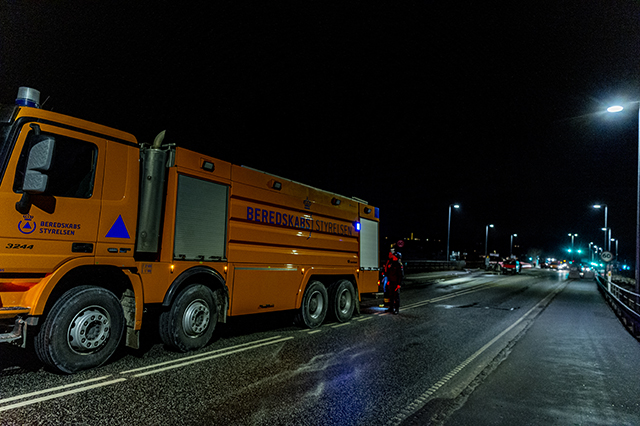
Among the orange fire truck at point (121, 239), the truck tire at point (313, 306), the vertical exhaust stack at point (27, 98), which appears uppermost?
the vertical exhaust stack at point (27, 98)

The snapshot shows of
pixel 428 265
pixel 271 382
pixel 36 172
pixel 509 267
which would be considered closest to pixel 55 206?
pixel 36 172

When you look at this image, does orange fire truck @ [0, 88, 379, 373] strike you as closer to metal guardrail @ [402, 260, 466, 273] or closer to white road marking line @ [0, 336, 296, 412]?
white road marking line @ [0, 336, 296, 412]

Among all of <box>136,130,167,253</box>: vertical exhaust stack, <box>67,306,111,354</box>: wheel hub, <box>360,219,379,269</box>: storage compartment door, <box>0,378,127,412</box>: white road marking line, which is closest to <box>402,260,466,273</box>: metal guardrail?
<box>360,219,379,269</box>: storage compartment door

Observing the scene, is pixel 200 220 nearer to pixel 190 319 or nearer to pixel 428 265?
pixel 190 319

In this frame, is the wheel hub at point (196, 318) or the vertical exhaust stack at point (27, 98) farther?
the wheel hub at point (196, 318)

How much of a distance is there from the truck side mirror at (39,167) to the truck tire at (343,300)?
6.66m

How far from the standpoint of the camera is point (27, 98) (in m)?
5.10

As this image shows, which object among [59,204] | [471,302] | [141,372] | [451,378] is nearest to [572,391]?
[451,378]

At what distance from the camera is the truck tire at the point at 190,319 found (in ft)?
20.0

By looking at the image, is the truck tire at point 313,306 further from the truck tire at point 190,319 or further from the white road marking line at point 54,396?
the white road marking line at point 54,396

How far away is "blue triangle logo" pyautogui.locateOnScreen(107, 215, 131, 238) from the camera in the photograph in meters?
5.48

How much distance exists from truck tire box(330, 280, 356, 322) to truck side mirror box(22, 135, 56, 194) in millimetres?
6661

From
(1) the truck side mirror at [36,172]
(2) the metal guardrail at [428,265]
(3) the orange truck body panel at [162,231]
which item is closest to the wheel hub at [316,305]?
(3) the orange truck body panel at [162,231]

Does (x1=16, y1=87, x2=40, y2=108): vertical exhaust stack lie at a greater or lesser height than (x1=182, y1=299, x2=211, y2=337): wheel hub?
greater
